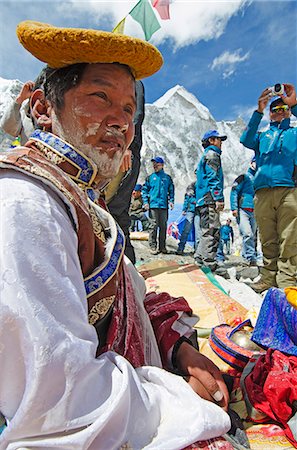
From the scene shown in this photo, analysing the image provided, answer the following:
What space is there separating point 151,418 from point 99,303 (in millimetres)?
288

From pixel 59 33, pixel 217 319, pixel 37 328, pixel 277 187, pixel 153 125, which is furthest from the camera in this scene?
pixel 153 125

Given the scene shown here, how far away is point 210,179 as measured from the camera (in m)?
5.30

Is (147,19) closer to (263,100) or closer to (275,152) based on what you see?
(263,100)

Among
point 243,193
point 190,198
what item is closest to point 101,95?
point 243,193

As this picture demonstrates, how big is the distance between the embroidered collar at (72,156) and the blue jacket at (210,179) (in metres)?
4.43

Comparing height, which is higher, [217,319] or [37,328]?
[37,328]

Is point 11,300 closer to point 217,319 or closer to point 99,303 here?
point 99,303

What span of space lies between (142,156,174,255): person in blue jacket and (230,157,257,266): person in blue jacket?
1682mm

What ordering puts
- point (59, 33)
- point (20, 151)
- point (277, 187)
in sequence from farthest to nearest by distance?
point (277, 187) → point (59, 33) → point (20, 151)

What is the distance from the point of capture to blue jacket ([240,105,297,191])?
3.86 metres

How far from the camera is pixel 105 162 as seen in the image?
3.35 ft

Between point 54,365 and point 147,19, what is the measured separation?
4822 mm

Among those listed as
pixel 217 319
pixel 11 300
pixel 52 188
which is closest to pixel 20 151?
pixel 52 188

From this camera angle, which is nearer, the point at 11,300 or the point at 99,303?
the point at 11,300
